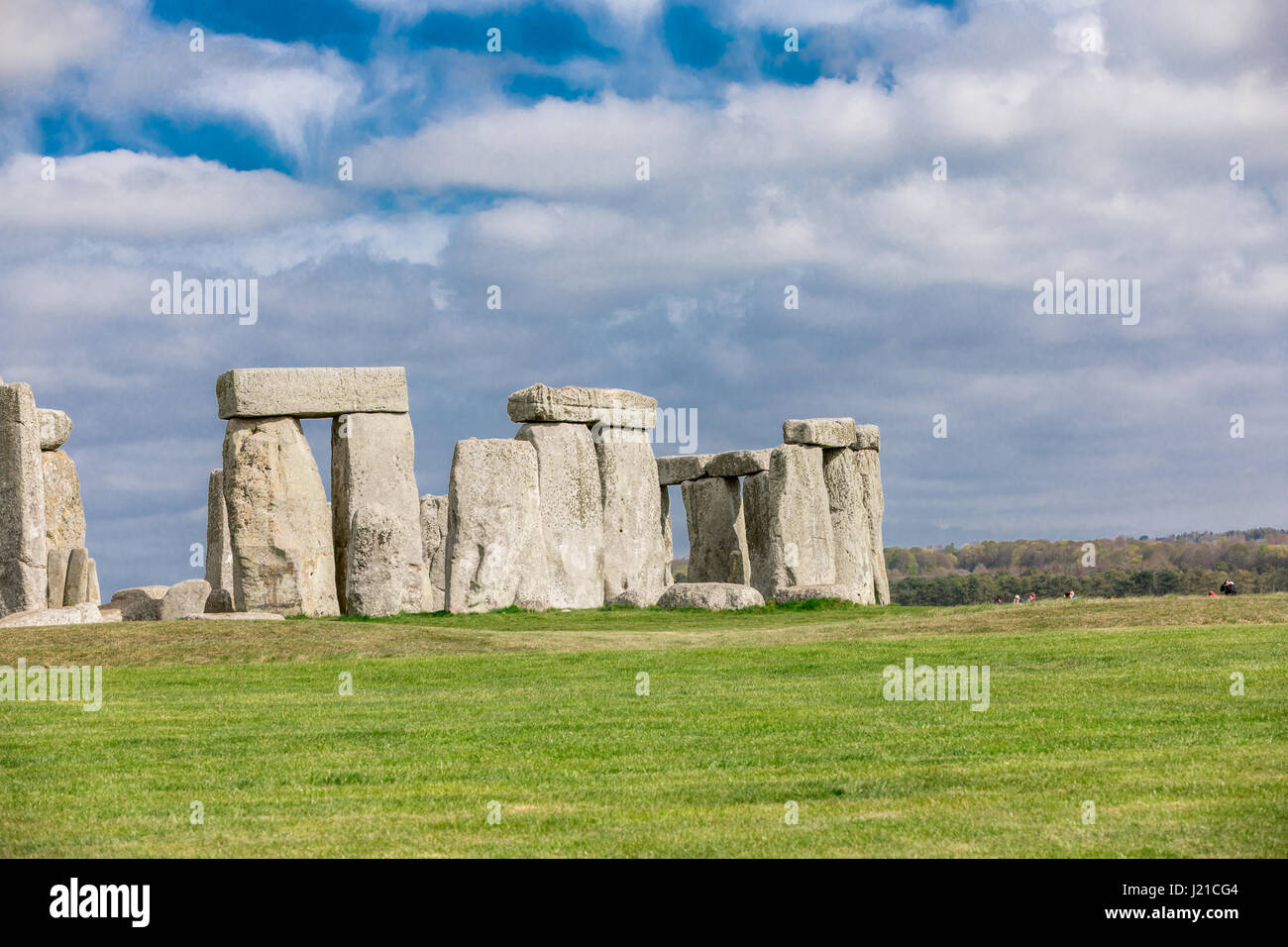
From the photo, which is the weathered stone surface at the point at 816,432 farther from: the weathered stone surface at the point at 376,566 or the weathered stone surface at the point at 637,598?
the weathered stone surface at the point at 376,566

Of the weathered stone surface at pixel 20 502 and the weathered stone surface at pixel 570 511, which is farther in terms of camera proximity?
the weathered stone surface at pixel 570 511

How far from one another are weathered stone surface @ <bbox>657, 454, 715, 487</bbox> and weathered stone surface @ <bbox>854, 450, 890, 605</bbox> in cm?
347

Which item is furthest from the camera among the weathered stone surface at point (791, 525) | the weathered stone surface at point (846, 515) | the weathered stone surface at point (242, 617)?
the weathered stone surface at point (846, 515)

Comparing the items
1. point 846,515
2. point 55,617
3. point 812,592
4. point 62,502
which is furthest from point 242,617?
point 846,515

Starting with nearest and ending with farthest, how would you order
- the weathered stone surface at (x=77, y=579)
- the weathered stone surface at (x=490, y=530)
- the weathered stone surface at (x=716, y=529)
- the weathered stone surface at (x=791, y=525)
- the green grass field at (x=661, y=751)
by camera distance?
the green grass field at (x=661, y=751)
the weathered stone surface at (x=77, y=579)
the weathered stone surface at (x=490, y=530)
the weathered stone surface at (x=791, y=525)
the weathered stone surface at (x=716, y=529)

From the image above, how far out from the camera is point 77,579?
25.3 meters

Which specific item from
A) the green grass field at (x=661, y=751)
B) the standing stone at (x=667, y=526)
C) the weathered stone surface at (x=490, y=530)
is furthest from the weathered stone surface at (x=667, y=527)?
the green grass field at (x=661, y=751)

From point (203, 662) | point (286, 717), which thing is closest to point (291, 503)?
point (203, 662)

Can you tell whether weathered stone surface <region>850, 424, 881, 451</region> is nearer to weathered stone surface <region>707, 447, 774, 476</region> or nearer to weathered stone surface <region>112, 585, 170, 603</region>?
weathered stone surface <region>707, 447, 774, 476</region>

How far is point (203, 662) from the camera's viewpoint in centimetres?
1706

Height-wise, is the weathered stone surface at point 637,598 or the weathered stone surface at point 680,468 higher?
the weathered stone surface at point 680,468

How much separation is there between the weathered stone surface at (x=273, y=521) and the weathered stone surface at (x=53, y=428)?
420 cm

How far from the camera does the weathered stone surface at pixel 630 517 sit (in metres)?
29.3
